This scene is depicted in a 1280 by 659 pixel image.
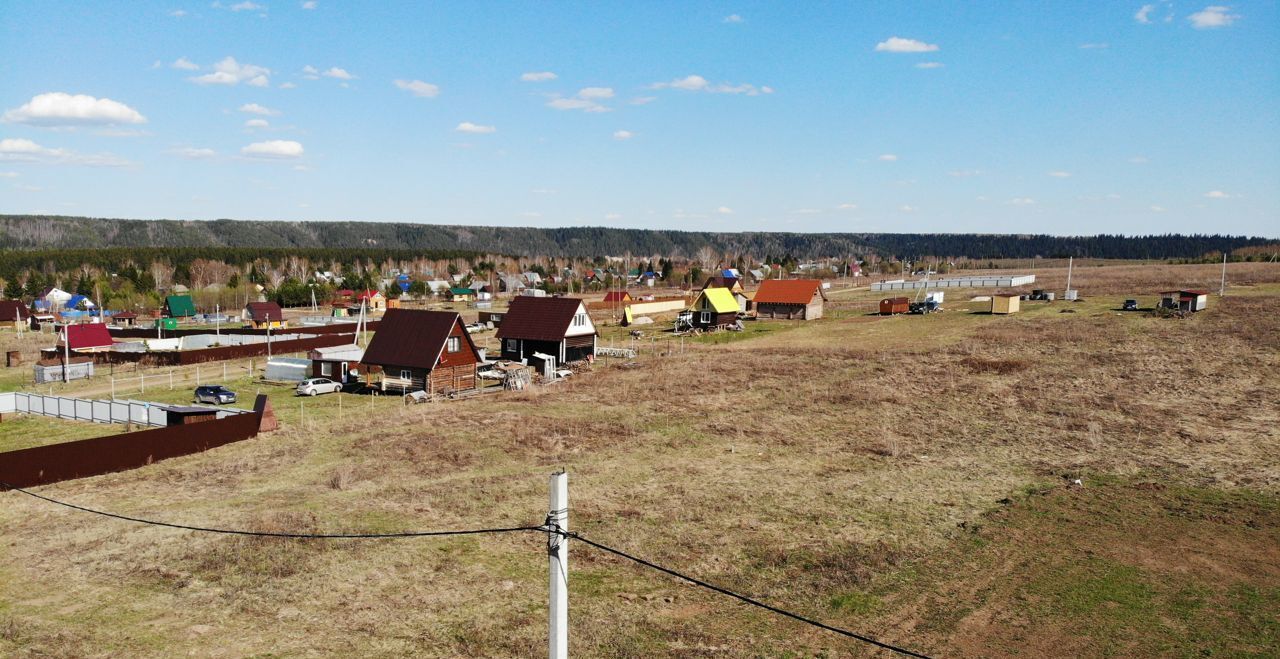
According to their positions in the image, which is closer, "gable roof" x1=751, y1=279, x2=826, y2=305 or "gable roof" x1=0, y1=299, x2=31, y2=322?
"gable roof" x1=751, y1=279, x2=826, y2=305

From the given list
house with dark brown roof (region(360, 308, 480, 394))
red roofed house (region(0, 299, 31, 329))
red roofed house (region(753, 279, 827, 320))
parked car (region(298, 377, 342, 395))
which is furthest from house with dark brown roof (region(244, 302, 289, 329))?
red roofed house (region(753, 279, 827, 320))

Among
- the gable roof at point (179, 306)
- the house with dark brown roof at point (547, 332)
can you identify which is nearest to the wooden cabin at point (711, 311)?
the house with dark brown roof at point (547, 332)

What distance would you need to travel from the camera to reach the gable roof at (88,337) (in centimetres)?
6266

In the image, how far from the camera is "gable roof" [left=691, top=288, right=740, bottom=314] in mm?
73188

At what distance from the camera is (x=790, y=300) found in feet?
262

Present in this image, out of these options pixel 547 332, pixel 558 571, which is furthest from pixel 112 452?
pixel 547 332

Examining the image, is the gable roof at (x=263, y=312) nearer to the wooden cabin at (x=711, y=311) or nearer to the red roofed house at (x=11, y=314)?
the red roofed house at (x=11, y=314)

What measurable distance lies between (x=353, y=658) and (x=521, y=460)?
1474 cm

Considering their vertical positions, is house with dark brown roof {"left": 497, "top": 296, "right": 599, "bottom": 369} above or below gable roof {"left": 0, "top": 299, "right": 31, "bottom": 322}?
above

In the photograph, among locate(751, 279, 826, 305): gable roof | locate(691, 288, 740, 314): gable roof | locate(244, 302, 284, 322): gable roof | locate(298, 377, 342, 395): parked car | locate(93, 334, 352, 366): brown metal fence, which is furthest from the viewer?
locate(244, 302, 284, 322): gable roof

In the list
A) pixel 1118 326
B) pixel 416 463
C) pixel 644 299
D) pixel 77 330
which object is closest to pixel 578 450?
pixel 416 463

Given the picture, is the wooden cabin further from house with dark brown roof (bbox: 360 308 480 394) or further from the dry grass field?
the dry grass field

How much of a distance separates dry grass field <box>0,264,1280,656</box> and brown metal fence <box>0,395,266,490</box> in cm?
92

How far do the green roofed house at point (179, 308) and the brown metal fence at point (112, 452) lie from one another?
8229cm
